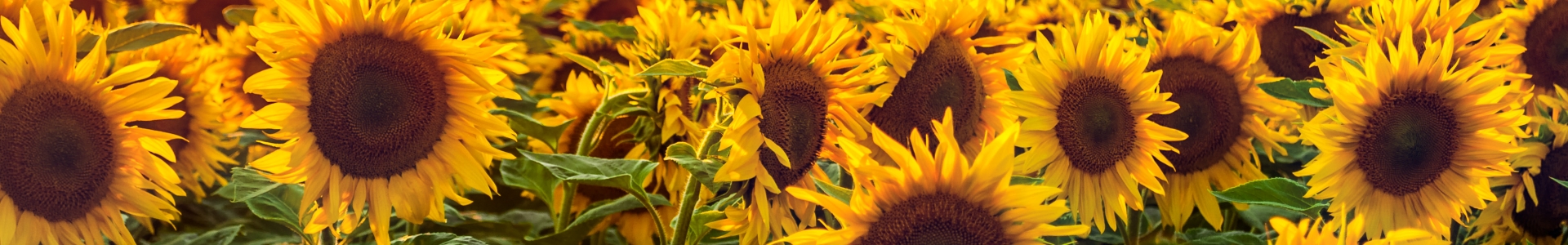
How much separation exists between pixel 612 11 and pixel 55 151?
1.25 metres

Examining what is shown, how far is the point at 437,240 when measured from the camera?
50.0 inches

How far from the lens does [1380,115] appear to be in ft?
4.21

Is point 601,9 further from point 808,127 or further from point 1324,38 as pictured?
point 1324,38

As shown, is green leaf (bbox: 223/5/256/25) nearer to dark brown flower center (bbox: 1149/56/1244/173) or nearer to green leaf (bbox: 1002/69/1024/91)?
green leaf (bbox: 1002/69/1024/91)

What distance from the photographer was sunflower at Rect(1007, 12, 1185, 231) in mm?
1245

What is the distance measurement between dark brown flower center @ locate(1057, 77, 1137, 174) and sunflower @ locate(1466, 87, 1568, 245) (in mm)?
591

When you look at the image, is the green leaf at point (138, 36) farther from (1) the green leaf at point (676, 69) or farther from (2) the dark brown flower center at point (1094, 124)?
(2) the dark brown flower center at point (1094, 124)

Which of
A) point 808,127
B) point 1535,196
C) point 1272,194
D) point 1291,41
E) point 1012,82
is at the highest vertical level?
point 808,127

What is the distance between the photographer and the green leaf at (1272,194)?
3.94ft

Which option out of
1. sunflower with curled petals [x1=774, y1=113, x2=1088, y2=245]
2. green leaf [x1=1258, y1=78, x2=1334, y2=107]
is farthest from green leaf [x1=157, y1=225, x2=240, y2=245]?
green leaf [x1=1258, y1=78, x2=1334, y2=107]

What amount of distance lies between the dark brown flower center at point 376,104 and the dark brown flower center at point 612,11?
1.06 m

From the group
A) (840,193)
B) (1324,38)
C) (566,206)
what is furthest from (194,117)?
(1324,38)

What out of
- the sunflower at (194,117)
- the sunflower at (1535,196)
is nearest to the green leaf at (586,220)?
the sunflower at (194,117)

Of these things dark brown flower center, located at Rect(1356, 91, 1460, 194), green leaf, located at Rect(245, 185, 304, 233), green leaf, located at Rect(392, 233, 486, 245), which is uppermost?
green leaf, located at Rect(245, 185, 304, 233)
